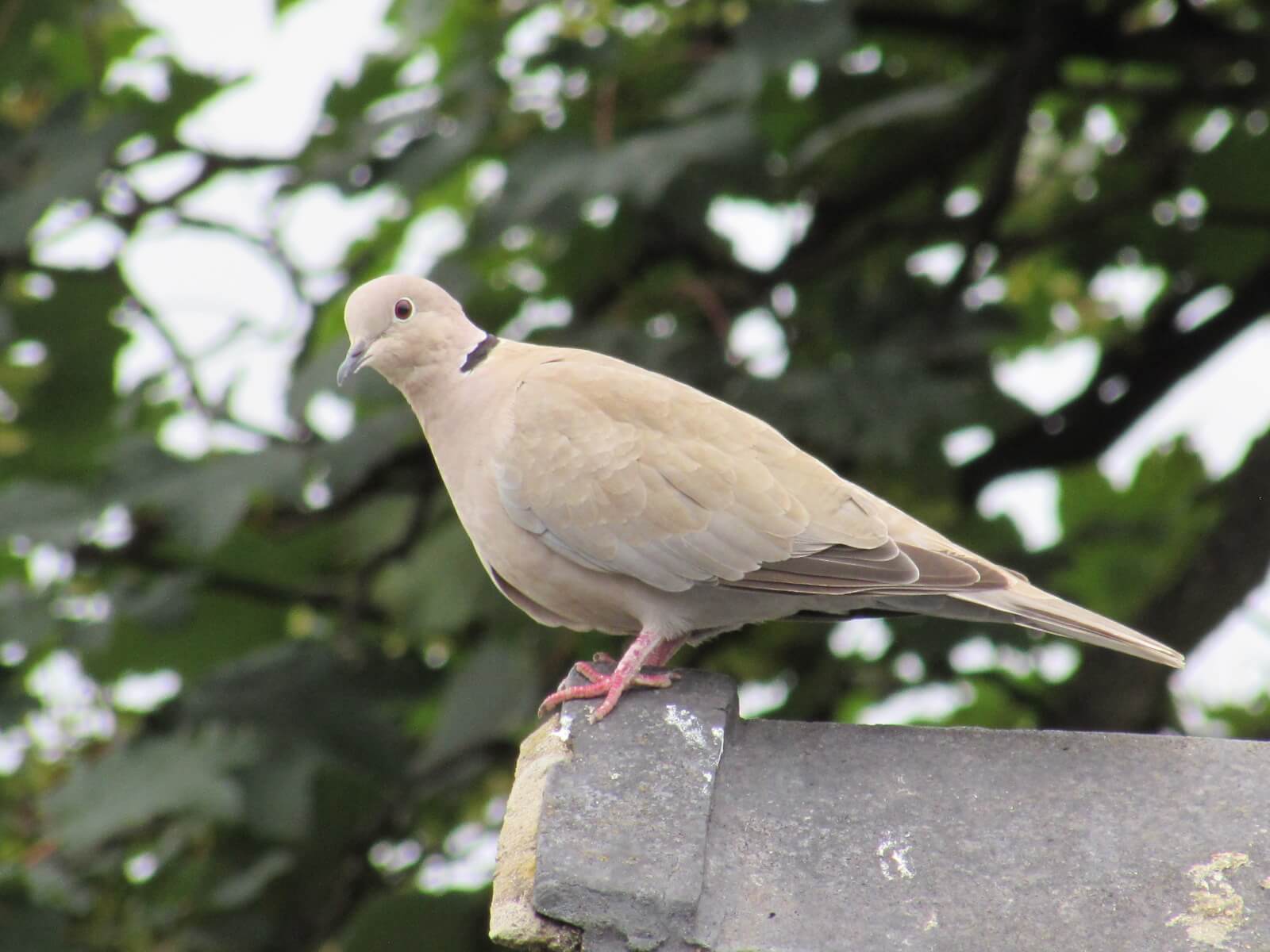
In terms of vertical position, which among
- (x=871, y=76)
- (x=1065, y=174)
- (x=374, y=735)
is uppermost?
(x=871, y=76)

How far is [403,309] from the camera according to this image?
3.35 metres

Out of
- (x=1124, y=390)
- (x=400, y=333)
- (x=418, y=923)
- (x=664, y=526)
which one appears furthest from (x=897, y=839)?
(x=1124, y=390)

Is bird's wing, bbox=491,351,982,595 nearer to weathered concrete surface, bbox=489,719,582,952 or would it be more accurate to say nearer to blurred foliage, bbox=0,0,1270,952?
weathered concrete surface, bbox=489,719,582,952

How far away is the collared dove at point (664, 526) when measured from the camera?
2740 millimetres

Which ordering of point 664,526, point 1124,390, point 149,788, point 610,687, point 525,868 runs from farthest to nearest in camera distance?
point 1124,390 → point 149,788 → point 664,526 → point 610,687 → point 525,868

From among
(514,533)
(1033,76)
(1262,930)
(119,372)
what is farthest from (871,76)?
(1262,930)

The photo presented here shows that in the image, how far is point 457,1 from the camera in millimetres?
5168

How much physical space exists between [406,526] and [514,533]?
6.50 feet

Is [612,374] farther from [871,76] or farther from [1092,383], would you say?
[1092,383]

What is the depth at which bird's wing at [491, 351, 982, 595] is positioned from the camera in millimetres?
2779

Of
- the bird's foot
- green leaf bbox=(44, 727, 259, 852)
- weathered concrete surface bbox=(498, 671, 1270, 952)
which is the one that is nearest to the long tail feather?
weathered concrete surface bbox=(498, 671, 1270, 952)

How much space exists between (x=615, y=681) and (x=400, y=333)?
1.02 m

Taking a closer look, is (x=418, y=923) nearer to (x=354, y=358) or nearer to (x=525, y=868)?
(x=354, y=358)

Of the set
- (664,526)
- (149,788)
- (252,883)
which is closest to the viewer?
(664,526)
